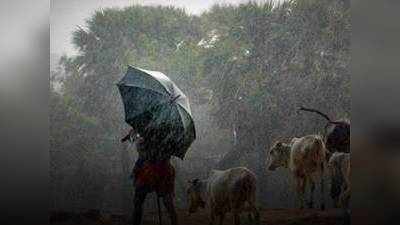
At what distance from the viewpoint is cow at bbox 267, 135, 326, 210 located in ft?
17.0

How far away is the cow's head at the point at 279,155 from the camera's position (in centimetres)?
521

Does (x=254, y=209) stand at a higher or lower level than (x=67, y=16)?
lower

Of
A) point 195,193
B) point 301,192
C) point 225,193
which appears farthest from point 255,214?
point 195,193

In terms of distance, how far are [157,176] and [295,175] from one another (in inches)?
52.9

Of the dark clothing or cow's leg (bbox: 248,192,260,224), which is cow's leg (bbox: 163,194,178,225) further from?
cow's leg (bbox: 248,192,260,224)

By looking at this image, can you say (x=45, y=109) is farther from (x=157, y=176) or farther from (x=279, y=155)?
(x=279, y=155)

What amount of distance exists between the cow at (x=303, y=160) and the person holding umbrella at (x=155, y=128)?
855 millimetres

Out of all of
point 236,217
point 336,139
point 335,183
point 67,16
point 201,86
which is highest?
point 67,16

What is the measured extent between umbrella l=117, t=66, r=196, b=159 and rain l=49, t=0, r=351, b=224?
0.07 metres

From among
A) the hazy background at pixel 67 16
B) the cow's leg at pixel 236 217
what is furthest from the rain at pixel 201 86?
the cow's leg at pixel 236 217

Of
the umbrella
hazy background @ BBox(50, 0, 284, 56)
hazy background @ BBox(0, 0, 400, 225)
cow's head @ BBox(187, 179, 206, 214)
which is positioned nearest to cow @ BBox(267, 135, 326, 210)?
hazy background @ BBox(0, 0, 400, 225)

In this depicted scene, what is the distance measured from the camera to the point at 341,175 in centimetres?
514

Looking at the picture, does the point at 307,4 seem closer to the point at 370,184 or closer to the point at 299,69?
the point at 299,69

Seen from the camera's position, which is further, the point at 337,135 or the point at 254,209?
the point at 254,209
